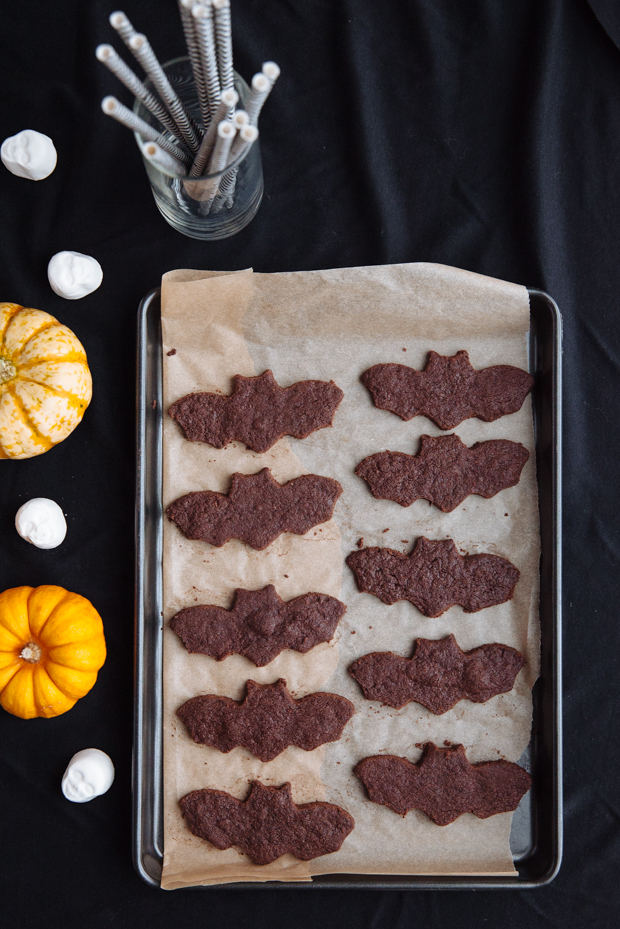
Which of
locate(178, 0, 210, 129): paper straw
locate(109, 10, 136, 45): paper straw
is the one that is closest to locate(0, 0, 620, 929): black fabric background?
locate(178, 0, 210, 129): paper straw

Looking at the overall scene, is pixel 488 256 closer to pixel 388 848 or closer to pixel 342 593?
pixel 342 593

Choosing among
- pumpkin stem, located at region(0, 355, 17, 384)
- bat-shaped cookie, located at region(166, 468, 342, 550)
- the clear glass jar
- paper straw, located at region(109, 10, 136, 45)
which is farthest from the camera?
bat-shaped cookie, located at region(166, 468, 342, 550)

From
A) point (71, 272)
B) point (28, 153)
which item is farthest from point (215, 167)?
point (28, 153)

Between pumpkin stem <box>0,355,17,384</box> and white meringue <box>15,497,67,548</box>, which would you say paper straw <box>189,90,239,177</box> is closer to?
pumpkin stem <box>0,355,17,384</box>

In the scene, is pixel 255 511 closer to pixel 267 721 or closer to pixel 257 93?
pixel 267 721

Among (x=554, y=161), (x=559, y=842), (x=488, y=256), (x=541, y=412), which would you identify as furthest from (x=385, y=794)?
(x=554, y=161)

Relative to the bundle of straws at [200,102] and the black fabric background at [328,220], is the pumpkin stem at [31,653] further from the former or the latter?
the bundle of straws at [200,102]

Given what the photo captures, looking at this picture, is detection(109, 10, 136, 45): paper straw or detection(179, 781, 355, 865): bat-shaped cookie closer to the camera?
detection(109, 10, 136, 45): paper straw

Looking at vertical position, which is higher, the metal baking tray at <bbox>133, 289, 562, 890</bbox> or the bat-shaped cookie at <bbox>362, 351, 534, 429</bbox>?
the bat-shaped cookie at <bbox>362, 351, 534, 429</bbox>
